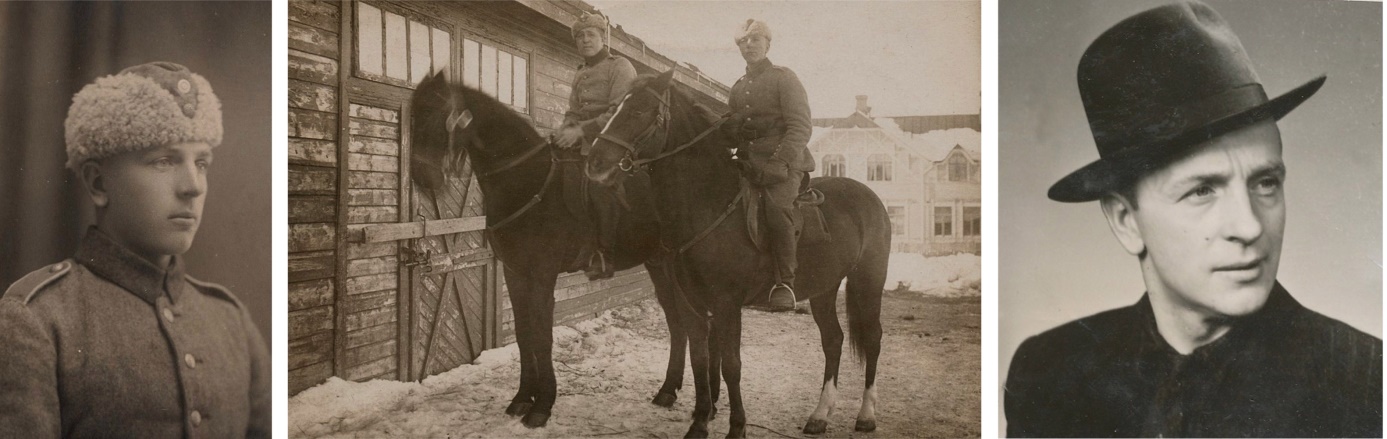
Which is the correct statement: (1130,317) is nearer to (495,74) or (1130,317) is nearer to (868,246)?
(868,246)

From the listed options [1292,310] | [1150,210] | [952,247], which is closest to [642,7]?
[952,247]

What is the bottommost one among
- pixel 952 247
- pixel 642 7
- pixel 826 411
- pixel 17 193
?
pixel 826 411

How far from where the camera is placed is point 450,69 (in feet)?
12.0

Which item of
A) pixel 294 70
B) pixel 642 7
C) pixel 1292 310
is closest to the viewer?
pixel 294 70

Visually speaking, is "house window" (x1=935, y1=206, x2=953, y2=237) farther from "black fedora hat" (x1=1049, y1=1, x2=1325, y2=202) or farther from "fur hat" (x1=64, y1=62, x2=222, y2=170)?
"fur hat" (x1=64, y1=62, x2=222, y2=170)

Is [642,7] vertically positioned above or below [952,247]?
above

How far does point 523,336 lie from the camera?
12.0ft

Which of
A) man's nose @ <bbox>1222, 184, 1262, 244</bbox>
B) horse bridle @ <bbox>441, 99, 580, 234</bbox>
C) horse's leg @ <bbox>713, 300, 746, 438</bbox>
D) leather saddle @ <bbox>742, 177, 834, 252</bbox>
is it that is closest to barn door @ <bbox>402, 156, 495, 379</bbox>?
horse bridle @ <bbox>441, 99, 580, 234</bbox>

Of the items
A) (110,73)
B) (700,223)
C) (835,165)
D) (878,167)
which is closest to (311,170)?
(110,73)

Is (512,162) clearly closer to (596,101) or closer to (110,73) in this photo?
(596,101)

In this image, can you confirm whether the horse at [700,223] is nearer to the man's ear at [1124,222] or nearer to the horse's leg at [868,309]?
the horse's leg at [868,309]

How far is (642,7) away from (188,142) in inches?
76.0

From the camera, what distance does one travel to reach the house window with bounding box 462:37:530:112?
367 cm

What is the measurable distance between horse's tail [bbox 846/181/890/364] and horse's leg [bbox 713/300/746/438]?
518 millimetres
